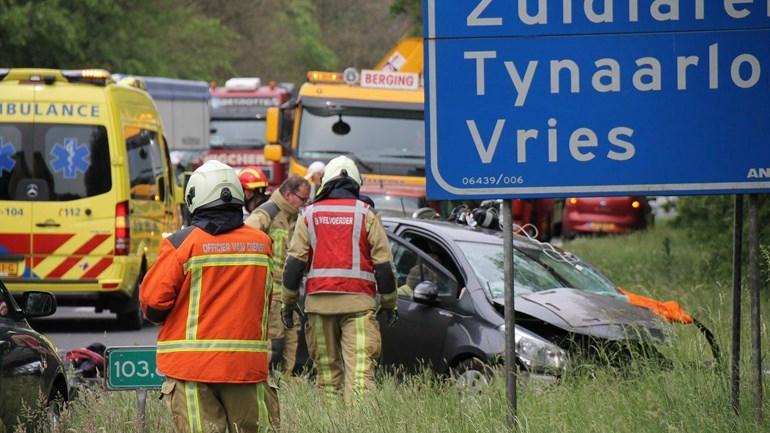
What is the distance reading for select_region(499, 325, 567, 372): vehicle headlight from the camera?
9195mm

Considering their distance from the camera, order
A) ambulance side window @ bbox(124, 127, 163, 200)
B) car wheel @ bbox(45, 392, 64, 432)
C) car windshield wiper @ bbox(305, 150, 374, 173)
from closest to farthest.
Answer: car wheel @ bbox(45, 392, 64, 432)
ambulance side window @ bbox(124, 127, 163, 200)
car windshield wiper @ bbox(305, 150, 374, 173)

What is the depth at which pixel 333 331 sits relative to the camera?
916 centimetres

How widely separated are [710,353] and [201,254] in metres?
3.37

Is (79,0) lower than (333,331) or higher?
higher

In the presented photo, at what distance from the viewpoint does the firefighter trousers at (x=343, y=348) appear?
8.98m

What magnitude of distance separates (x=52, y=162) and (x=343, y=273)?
689 cm

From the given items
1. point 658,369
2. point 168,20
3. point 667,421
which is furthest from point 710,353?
point 168,20

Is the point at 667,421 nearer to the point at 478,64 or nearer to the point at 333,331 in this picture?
the point at 478,64

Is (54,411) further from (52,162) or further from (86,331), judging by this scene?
(86,331)

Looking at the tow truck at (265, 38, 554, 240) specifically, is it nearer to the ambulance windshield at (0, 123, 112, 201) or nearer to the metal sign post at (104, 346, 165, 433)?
the ambulance windshield at (0, 123, 112, 201)

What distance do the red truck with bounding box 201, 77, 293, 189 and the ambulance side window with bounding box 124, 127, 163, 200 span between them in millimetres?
15579

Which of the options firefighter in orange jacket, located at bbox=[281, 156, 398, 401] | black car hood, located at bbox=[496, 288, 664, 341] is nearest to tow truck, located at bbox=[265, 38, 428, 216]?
black car hood, located at bbox=[496, 288, 664, 341]

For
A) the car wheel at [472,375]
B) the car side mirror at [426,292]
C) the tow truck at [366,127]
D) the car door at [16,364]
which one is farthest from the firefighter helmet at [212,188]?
the tow truck at [366,127]

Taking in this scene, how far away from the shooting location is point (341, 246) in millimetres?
9016
